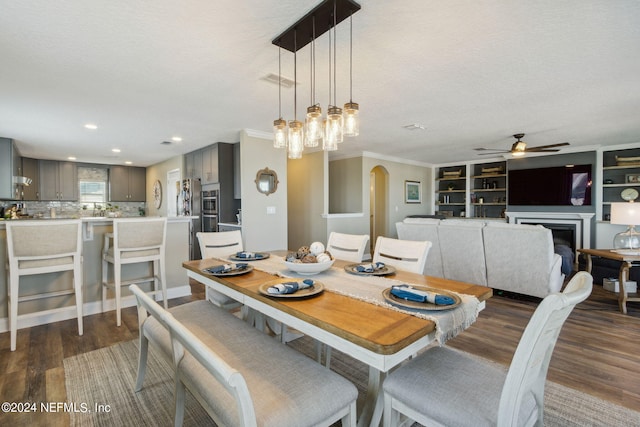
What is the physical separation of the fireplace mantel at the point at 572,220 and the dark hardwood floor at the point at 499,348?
11.2 feet

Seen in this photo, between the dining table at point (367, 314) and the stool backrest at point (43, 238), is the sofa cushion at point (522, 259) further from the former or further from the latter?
the stool backrest at point (43, 238)

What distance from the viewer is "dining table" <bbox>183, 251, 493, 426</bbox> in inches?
40.9

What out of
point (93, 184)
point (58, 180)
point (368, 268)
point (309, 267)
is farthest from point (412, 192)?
point (58, 180)

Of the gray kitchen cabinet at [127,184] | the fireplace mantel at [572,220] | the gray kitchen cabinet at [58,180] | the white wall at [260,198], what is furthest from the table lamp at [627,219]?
the gray kitchen cabinet at [58,180]

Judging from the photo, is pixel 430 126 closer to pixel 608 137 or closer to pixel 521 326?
pixel 521 326

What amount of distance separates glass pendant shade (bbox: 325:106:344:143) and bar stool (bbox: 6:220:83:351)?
239 centimetres

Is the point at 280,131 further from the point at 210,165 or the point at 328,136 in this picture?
the point at 210,165

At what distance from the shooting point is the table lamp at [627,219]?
357 cm

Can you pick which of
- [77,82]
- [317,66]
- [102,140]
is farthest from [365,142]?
[102,140]

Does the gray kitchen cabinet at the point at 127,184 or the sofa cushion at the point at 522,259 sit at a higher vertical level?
the gray kitchen cabinet at the point at 127,184

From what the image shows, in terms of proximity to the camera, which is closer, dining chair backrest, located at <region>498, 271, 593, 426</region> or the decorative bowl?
dining chair backrest, located at <region>498, 271, 593, 426</region>

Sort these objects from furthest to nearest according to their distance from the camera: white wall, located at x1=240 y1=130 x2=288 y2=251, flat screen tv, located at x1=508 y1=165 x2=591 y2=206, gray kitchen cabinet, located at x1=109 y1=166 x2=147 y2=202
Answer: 1. gray kitchen cabinet, located at x1=109 y1=166 x2=147 y2=202
2. flat screen tv, located at x1=508 y1=165 x2=591 y2=206
3. white wall, located at x1=240 y1=130 x2=288 y2=251

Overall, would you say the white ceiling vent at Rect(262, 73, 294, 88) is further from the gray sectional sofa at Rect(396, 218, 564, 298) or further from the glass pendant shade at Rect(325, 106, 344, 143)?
the gray sectional sofa at Rect(396, 218, 564, 298)

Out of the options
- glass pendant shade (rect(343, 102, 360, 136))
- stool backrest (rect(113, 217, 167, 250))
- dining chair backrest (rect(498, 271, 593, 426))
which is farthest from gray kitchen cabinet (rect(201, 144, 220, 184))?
dining chair backrest (rect(498, 271, 593, 426))
